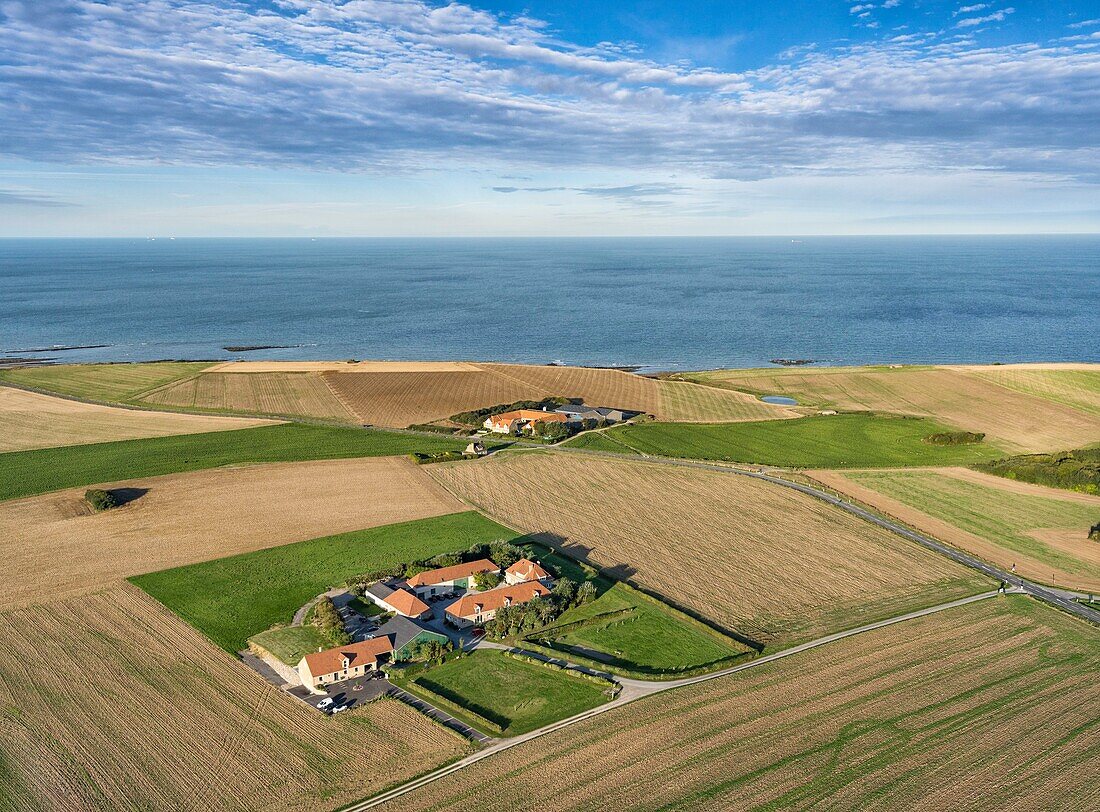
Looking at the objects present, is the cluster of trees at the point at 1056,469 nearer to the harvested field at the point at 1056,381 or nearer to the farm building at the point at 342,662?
the harvested field at the point at 1056,381

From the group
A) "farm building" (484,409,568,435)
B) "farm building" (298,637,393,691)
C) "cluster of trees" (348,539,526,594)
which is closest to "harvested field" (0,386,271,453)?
"farm building" (484,409,568,435)

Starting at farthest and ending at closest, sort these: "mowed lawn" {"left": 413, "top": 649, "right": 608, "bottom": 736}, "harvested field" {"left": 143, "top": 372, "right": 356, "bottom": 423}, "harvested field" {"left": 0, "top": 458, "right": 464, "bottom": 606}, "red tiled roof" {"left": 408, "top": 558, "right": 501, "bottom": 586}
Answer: "harvested field" {"left": 143, "top": 372, "right": 356, "bottom": 423} < "harvested field" {"left": 0, "top": 458, "right": 464, "bottom": 606} < "red tiled roof" {"left": 408, "top": 558, "right": 501, "bottom": 586} < "mowed lawn" {"left": 413, "top": 649, "right": 608, "bottom": 736}

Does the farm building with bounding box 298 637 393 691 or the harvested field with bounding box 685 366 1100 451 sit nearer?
the farm building with bounding box 298 637 393 691

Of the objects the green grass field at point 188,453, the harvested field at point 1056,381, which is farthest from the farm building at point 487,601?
the harvested field at point 1056,381

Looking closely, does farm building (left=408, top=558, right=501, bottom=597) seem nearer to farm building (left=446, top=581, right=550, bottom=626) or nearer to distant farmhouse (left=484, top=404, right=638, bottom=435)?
farm building (left=446, top=581, right=550, bottom=626)

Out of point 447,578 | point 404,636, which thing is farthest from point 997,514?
point 404,636

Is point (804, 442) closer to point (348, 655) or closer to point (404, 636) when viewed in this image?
point (404, 636)
